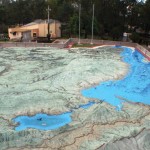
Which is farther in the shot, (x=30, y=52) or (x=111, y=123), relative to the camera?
(x=30, y=52)

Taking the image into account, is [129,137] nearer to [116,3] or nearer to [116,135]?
[116,135]

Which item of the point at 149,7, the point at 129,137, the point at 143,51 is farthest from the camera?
the point at 149,7

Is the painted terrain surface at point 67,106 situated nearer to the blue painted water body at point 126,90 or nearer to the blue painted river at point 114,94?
the blue painted river at point 114,94

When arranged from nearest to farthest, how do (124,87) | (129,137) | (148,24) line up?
1. (129,137)
2. (124,87)
3. (148,24)

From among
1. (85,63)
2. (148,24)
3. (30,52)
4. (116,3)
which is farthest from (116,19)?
(85,63)

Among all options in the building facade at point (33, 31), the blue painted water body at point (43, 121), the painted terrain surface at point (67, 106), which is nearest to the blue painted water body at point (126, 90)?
the painted terrain surface at point (67, 106)

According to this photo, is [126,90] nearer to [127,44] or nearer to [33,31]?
[127,44]

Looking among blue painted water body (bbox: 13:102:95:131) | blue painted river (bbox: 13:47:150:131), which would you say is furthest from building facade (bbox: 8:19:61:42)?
blue painted water body (bbox: 13:102:95:131)
